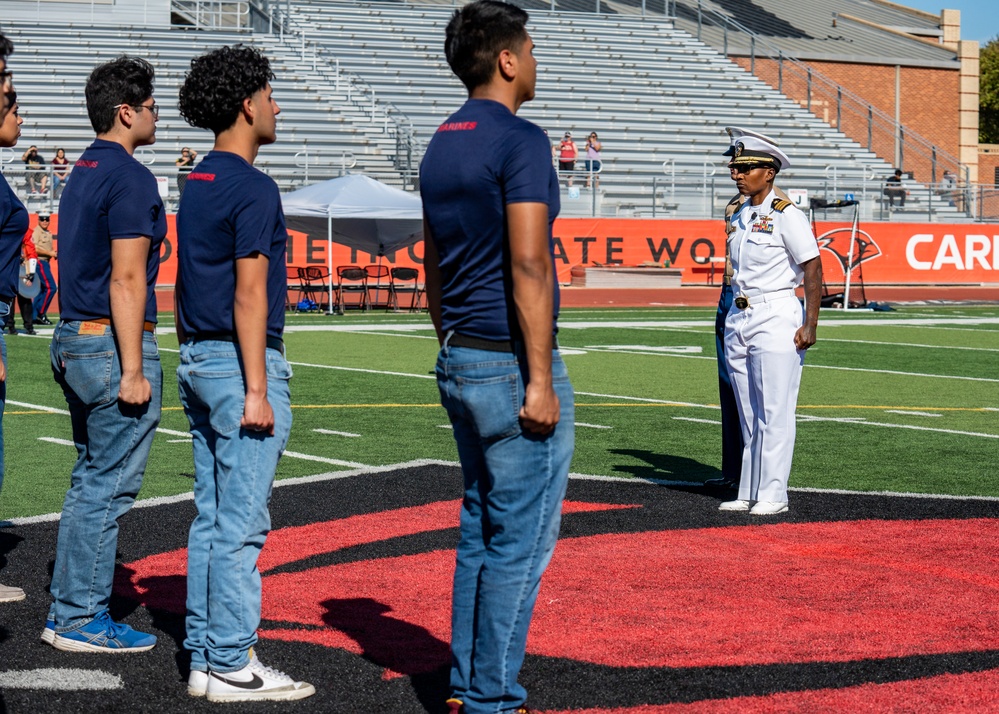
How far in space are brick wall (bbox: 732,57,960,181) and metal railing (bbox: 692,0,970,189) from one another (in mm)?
31

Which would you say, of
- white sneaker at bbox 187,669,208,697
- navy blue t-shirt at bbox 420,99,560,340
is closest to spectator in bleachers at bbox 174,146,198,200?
white sneaker at bbox 187,669,208,697

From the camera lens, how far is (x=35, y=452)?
939 centimetres

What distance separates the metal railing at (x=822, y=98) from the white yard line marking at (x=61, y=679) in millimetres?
39335

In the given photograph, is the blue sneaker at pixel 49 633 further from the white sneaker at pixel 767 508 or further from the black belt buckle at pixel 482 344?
the white sneaker at pixel 767 508

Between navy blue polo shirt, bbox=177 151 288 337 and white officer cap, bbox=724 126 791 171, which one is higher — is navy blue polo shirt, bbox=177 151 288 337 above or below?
below

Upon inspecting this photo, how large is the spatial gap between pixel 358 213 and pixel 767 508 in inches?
668

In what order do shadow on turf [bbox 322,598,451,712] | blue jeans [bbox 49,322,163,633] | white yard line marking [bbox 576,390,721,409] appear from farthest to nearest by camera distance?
white yard line marking [bbox 576,390,721,409] < blue jeans [bbox 49,322,163,633] < shadow on turf [bbox 322,598,451,712]

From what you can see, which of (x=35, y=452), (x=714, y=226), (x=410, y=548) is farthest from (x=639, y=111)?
(x=410, y=548)

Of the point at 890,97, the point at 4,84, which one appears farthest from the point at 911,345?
the point at 890,97

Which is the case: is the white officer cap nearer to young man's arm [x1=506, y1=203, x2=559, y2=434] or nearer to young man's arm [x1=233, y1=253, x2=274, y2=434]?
young man's arm [x1=233, y1=253, x2=274, y2=434]

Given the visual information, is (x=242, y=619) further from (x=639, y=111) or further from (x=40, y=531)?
(x=639, y=111)

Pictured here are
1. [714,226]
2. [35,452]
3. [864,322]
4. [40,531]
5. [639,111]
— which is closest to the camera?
[40,531]

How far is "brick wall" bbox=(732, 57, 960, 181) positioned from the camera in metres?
44.3

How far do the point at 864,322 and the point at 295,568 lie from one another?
18.5 m
